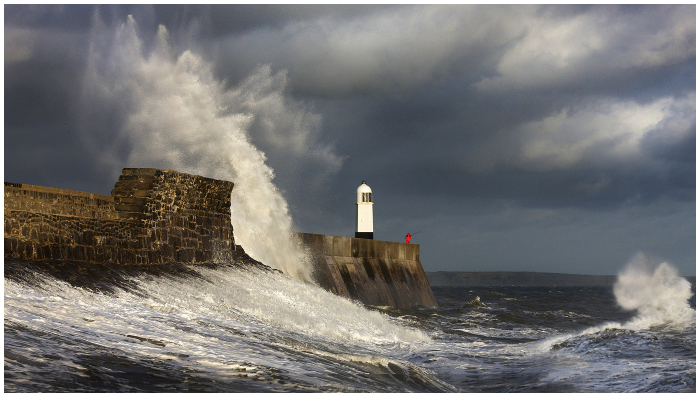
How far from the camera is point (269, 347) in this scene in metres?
5.65

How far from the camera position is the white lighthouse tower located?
1916 cm

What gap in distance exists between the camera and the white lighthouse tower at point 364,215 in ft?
62.8

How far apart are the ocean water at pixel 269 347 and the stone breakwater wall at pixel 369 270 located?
3023 millimetres

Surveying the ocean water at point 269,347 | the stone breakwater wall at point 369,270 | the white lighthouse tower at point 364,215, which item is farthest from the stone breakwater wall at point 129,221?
the white lighthouse tower at point 364,215

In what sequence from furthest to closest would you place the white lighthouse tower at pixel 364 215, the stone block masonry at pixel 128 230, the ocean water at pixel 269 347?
the white lighthouse tower at pixel 364 215 < the stone block masonry at pixel 128 230 < the ocean water at pixel 269 347

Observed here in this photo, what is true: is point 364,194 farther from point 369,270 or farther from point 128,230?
point 128,230

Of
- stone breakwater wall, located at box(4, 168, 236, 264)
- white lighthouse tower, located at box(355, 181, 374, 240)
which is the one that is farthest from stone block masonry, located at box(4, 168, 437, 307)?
white lighthouse tower, located at box(355, 181, 374, 240)

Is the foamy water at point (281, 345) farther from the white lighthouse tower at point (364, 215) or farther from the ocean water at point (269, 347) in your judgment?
the white lighthouse tower at point (364, 215)

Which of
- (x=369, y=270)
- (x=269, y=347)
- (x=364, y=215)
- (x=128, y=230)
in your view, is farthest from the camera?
(x=364, y=215)

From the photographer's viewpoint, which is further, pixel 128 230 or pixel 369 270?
pixel 369 270

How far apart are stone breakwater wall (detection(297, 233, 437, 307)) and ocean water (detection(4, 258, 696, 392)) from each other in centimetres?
302

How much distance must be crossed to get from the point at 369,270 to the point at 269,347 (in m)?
9.46

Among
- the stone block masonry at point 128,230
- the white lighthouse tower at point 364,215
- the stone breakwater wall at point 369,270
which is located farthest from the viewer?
the white lighthouse tower at point 364,215

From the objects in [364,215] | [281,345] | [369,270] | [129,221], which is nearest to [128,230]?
[129,221]
